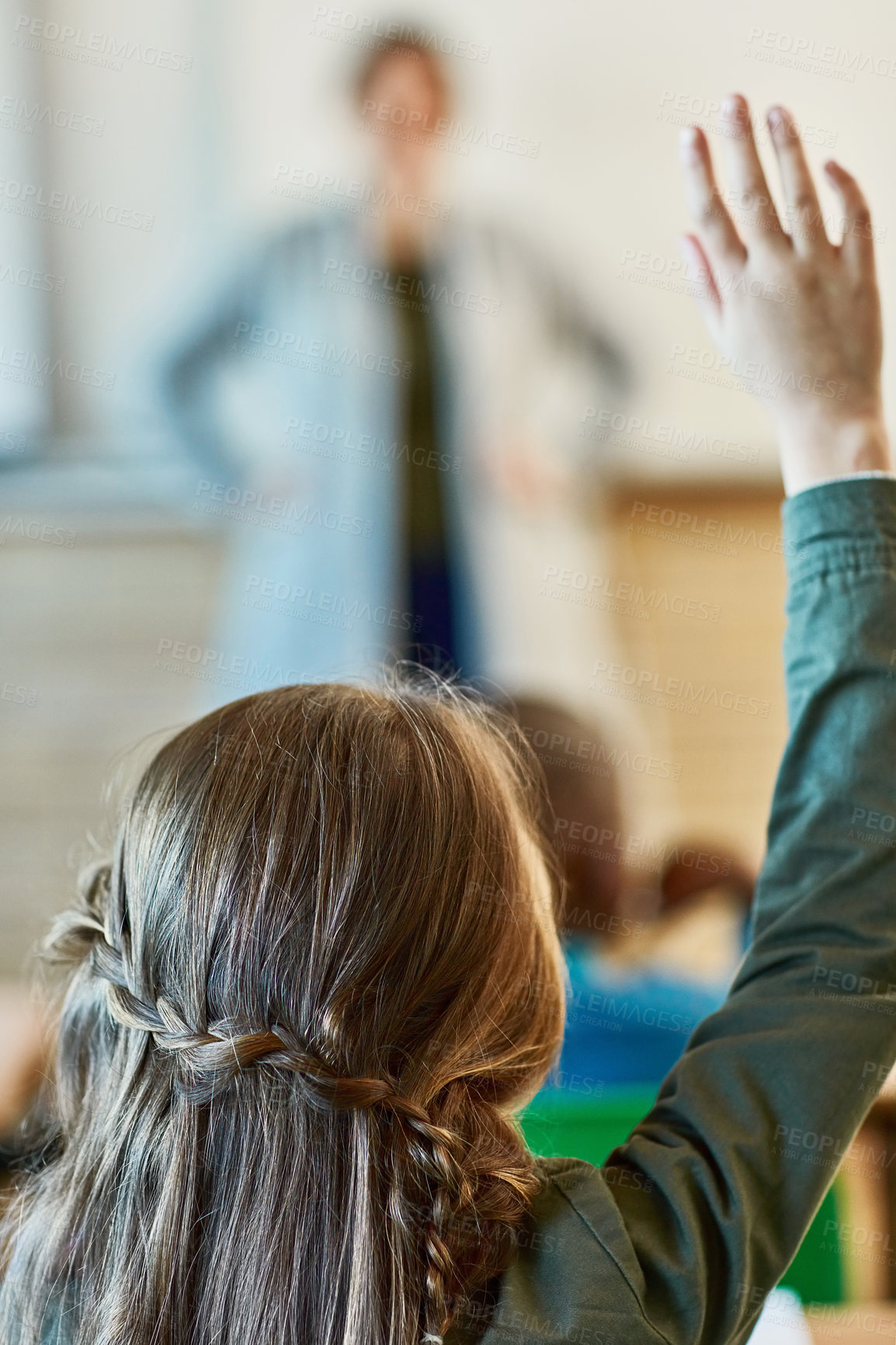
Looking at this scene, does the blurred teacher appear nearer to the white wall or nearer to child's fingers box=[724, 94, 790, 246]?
the white wall

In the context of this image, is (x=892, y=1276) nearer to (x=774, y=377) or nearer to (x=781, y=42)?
(x=774, y=377)

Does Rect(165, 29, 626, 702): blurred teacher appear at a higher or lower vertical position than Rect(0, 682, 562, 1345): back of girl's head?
higher

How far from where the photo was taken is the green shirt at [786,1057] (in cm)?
47

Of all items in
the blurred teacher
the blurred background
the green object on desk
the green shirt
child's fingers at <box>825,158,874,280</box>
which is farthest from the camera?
the blurred background

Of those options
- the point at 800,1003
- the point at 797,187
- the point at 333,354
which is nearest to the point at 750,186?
the point at 797,187

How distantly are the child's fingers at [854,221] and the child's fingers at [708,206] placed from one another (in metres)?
0.05

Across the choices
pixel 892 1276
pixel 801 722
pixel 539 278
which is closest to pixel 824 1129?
pixel 801 722

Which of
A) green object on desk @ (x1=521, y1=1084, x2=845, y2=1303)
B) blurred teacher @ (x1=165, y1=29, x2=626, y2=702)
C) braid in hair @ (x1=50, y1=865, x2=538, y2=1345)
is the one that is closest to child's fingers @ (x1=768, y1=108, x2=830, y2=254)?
braid in hair @ (x1=50, y1=865, x2=538, y2=1345)

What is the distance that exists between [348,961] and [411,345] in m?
1.41

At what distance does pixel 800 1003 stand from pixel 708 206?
401 mm

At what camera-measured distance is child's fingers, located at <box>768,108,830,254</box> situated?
0.57 meters

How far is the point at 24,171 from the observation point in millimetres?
2189

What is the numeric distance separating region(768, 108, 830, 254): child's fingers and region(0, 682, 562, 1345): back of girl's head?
1.04 feet

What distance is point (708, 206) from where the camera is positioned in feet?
1.95
